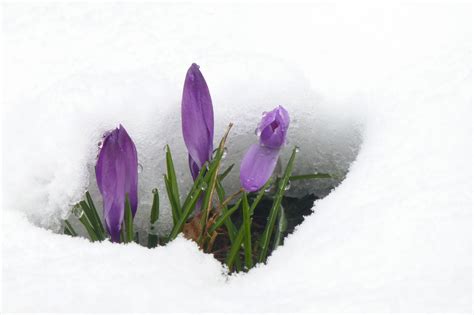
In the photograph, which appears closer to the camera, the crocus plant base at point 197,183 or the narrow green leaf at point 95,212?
the crocus plant base at point 197,183

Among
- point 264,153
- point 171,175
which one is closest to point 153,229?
point 171,175

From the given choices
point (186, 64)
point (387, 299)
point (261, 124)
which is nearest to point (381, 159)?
point (261, 124)

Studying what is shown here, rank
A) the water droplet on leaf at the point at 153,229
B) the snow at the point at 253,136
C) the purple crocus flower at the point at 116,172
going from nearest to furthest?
1. the snow at the point at 253,136
2. the purple crocus flower at the point at 116,172
3. the water droplet on leaf at the point at 153,229

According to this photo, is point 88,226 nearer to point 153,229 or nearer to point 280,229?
point 153,229

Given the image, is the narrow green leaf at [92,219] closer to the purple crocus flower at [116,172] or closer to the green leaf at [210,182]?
the purple crocus flower at [116,172]

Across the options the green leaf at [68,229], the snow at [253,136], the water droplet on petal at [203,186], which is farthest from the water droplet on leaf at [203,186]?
the green leaf at [68,229]

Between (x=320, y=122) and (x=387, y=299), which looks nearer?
(x=387, y=299)

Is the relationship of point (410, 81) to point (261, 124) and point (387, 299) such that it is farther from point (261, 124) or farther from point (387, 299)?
point (387, 299)

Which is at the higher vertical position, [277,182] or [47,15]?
[47,15]
